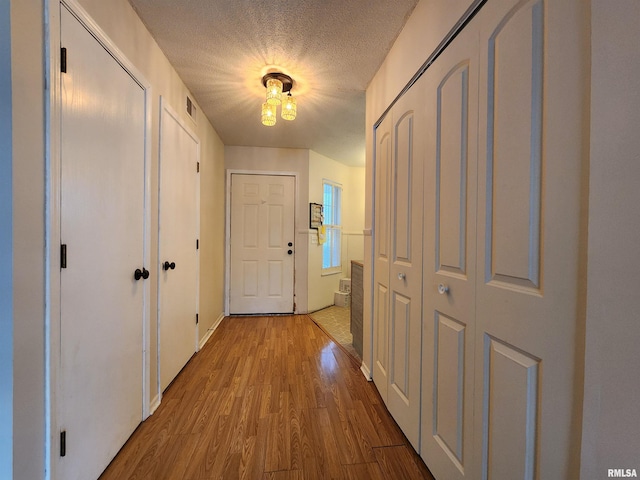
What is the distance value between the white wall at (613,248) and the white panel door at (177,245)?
2.04 metres

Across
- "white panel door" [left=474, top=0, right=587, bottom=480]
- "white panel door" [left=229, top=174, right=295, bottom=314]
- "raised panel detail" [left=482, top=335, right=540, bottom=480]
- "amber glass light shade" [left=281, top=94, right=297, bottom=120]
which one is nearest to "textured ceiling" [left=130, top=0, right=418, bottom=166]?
"amber glass light shade" [left=281, top=94, right=297, bottom=120]

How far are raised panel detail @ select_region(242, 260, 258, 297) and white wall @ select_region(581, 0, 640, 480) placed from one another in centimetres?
342

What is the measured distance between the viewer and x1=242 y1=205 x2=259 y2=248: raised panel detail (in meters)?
3.60

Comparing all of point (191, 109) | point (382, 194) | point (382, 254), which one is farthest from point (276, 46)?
point (382, 254)

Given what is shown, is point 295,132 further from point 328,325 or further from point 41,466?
point 41,466

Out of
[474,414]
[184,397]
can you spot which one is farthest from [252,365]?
[474,414]

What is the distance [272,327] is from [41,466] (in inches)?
90.6

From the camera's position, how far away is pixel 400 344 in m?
1.45

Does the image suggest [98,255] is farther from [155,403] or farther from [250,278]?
[250,278]

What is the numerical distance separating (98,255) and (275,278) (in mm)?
2571

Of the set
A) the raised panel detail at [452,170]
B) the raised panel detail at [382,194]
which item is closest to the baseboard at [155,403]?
the raised panel detail at [382,194]

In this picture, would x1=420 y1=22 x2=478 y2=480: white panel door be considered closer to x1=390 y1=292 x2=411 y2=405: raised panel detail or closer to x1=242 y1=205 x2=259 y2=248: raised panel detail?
x1=390 y1=292 x2=411 y2=405: raised panel detail

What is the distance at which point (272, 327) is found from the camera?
123 inches

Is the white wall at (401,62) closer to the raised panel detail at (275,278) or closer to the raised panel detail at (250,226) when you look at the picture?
the raised panel detail at (275,278)
